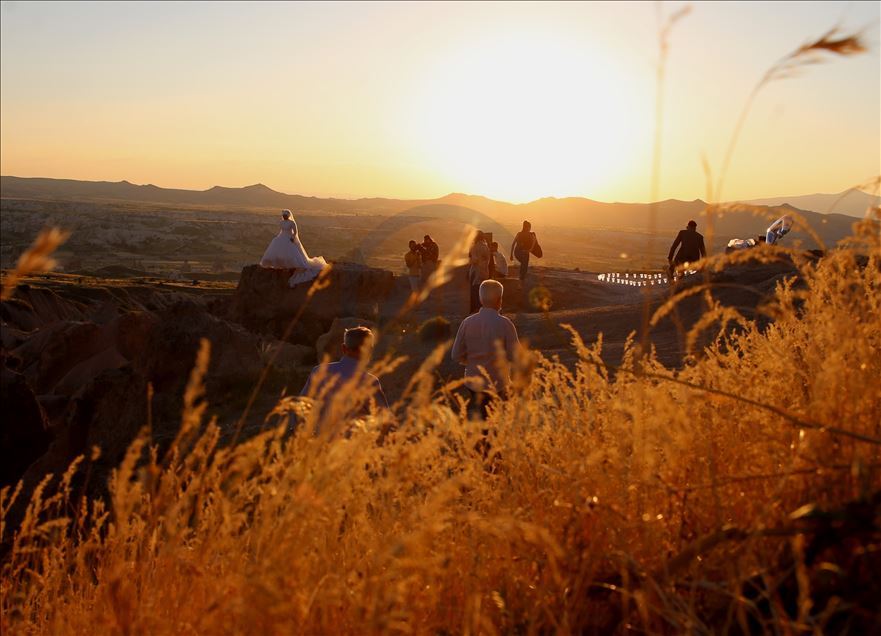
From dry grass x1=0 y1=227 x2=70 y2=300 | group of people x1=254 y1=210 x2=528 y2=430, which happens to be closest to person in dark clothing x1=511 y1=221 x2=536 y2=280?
group of people x1=254 y1=210 x2=528 y2=430

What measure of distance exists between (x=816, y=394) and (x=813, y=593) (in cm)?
50

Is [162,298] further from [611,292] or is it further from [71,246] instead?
[71,246]

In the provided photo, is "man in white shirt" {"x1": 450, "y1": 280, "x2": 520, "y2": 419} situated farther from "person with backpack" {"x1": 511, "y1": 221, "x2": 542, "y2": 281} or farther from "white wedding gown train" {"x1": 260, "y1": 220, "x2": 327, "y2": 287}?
"white wedding gown train" {"x1": 260, "y1": 220, "x2": 327, "y2": 287}

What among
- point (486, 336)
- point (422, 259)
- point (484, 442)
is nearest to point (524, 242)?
point (422, 259)

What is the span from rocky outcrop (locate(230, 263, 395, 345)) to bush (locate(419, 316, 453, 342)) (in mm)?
4817

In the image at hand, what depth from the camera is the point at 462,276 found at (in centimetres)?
2373

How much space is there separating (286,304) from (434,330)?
6.59m

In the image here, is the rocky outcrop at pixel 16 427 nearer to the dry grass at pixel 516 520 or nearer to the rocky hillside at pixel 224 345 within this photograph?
the rocky hillside at pixel 224 345

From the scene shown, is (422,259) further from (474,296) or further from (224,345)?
(474,296)

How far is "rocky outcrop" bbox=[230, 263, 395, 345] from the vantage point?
21625 mm

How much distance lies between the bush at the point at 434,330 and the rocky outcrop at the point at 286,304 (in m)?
4.82

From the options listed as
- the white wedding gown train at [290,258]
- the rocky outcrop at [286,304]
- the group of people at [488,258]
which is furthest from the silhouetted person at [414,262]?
the group of people at [488,258]

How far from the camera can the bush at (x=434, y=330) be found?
16.5 metres

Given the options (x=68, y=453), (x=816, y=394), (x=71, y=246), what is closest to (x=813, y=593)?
(x=816, y=394)
